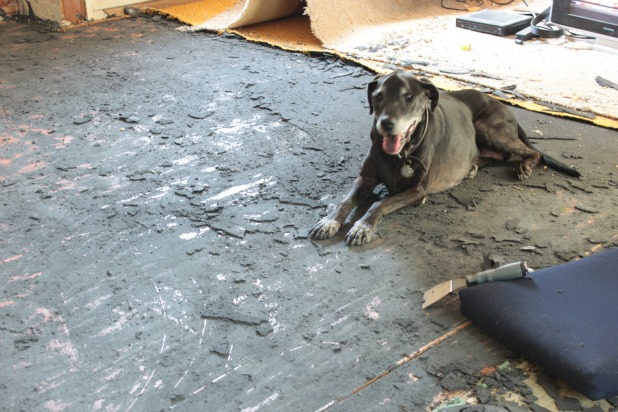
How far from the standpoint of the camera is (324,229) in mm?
3104

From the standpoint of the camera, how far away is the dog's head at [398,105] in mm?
3035

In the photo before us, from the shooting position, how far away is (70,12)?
6176 millimetres

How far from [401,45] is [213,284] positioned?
11.6ft

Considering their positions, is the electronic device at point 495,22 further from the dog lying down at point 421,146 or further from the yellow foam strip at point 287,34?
the dog lying down at point 421,146

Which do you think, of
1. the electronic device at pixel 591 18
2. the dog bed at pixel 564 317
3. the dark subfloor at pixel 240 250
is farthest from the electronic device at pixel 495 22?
the dog bed at pixel 564 317

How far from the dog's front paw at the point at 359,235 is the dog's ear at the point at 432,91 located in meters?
0.67

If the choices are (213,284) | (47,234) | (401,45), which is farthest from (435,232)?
(401,45)

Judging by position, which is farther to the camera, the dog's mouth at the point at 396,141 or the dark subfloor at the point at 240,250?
the dog's mouth at the point at 396,141

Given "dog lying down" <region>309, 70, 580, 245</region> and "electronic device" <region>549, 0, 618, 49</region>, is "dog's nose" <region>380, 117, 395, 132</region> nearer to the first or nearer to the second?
"dog lying down" <region>309, 70, 580, 245</region>

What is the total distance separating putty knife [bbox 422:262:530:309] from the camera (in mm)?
2564

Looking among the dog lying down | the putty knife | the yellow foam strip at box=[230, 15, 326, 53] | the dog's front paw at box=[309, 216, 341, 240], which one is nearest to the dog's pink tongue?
the dog lying down

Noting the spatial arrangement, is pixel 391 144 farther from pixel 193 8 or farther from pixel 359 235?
pixel 193 8

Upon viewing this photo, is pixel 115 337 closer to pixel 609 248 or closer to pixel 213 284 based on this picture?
pixel 213 284

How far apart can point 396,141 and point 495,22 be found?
337 centimetres
